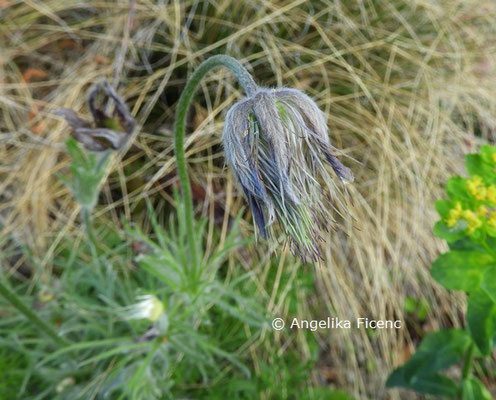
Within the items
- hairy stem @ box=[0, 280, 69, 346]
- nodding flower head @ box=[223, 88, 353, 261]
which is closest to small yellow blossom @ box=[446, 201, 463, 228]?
nodding flower head @ box=[223, 88, 353, 261]

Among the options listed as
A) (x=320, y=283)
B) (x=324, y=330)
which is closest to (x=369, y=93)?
(x=320, y=283)

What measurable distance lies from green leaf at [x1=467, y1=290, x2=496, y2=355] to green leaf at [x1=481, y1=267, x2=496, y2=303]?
6cm

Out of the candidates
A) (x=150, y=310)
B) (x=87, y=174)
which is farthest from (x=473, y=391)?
(x=87, y=174)

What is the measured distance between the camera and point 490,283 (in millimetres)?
1059

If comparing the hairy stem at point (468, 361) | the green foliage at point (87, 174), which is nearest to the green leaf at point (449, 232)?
the hairy stem at point (468, 361)

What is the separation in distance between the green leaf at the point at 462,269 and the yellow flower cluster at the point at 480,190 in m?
0.13

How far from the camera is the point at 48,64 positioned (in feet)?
6.44

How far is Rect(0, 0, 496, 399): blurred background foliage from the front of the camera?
163 cm

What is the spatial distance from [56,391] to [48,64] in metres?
1.14

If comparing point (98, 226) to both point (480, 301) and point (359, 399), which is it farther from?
point (480, 301)

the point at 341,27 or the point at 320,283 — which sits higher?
the point at 341,27

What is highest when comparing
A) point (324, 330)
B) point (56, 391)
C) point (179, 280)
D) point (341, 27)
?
point (341, 27)

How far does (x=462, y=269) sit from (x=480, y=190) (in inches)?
6.6

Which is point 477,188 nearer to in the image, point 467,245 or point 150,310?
point 467,245
